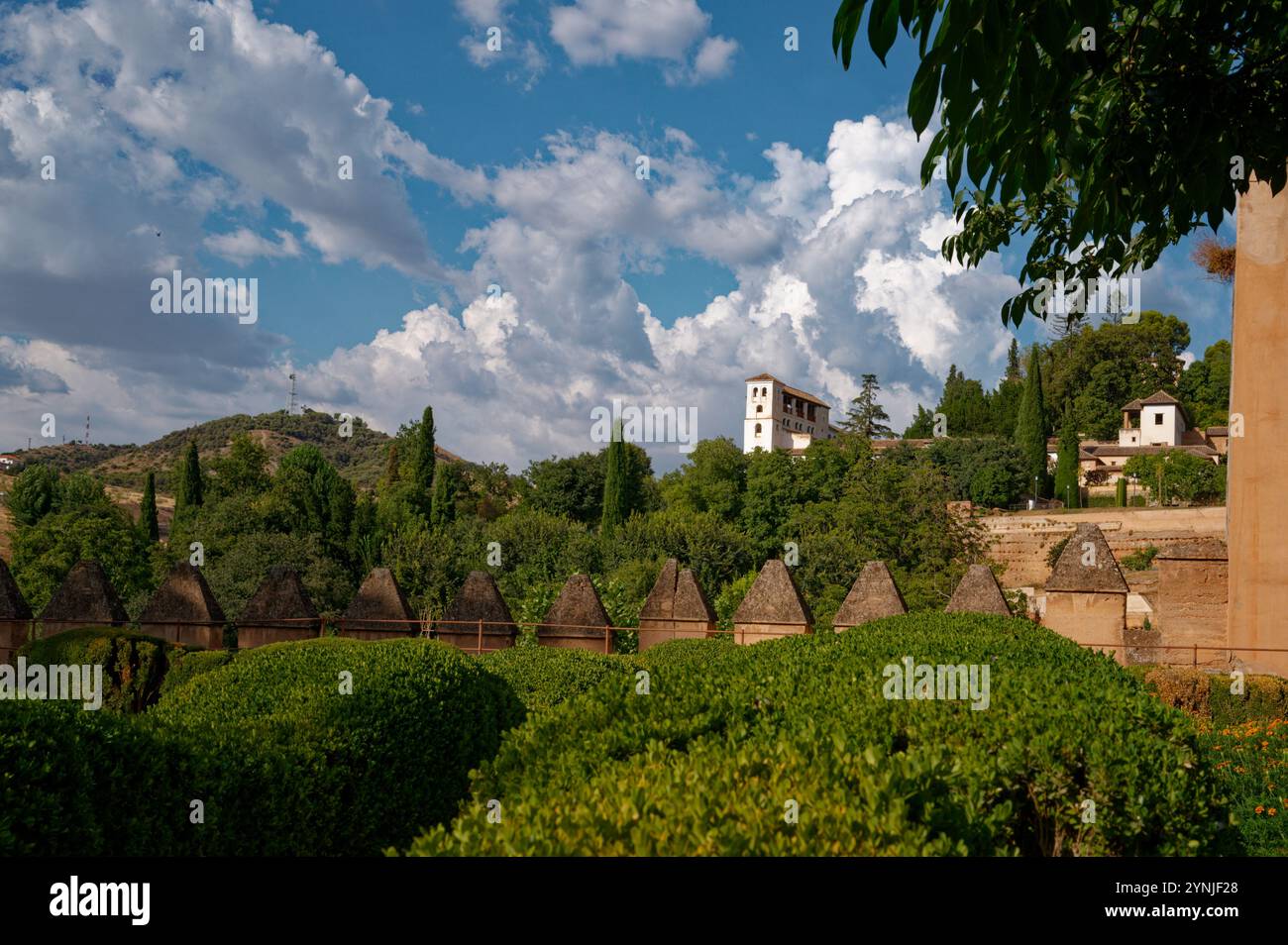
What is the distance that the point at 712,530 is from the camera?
49438 millimetres

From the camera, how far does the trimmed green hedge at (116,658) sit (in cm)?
1155

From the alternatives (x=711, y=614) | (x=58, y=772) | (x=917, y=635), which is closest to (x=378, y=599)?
(x=711, y=614)

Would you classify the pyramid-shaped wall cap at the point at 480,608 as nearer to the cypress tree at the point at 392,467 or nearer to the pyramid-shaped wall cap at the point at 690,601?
the pyramid-shaped wall cap at the point at 690,601

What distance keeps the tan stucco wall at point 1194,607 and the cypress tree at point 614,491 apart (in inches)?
1508

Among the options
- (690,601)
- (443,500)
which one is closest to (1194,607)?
(690,601)

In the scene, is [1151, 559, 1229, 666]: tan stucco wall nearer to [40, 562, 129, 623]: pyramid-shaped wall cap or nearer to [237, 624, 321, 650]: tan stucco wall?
[237, 624, 321, 650]: tan stucco wall

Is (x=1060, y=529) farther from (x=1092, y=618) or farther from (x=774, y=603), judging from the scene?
(x=774, y=603)

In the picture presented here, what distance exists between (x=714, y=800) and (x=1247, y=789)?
7309mm

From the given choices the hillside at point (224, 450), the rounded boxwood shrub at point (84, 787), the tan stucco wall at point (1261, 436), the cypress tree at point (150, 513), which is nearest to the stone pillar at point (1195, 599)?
the tan stucco wall at point (1261, 436)

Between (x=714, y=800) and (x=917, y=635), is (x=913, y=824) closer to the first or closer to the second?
(x=714, y=800)

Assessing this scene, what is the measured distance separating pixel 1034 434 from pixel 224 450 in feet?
255

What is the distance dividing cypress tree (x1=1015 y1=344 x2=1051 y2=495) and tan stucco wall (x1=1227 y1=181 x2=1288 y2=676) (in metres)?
49.8

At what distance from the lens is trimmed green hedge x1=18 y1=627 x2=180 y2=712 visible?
11555 mm

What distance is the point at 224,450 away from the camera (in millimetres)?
96438
